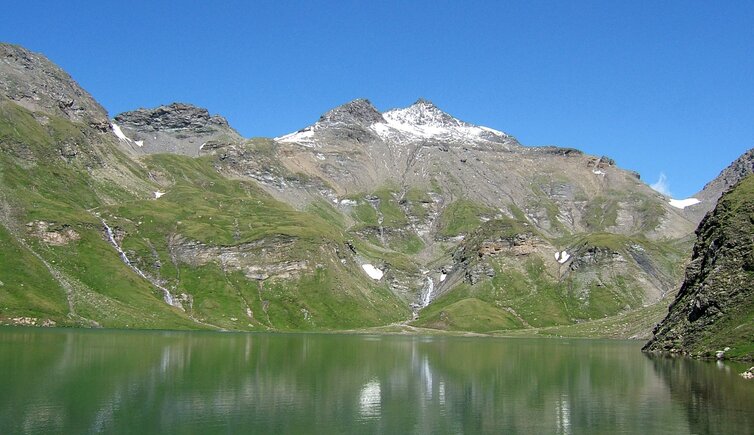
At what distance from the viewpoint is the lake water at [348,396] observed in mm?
52031

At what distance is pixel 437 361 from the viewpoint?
12150 centimetres

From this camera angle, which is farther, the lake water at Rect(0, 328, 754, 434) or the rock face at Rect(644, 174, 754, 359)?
the rock face at Rect(644, 174, 754, 359)

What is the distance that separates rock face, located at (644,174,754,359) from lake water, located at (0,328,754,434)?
12632mm

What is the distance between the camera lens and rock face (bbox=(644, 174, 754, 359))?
4594 inches

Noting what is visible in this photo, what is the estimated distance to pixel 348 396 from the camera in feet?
227

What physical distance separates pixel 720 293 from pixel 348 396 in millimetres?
90808

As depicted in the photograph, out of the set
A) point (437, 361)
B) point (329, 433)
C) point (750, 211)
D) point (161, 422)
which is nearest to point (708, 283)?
point (750, 211)

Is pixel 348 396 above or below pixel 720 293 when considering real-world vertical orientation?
below

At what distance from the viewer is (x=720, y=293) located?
127 meters

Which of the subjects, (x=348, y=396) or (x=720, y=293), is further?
(x=720, y=293)

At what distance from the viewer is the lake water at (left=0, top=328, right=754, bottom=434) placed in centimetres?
5203

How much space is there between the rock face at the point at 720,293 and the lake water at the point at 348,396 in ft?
41.4

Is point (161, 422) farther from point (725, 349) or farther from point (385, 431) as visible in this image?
point (725, 349)

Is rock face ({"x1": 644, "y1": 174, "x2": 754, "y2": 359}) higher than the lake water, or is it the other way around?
rock face ({"x1": 644, "y1": 174, "x2": 754, "y2": 359})
